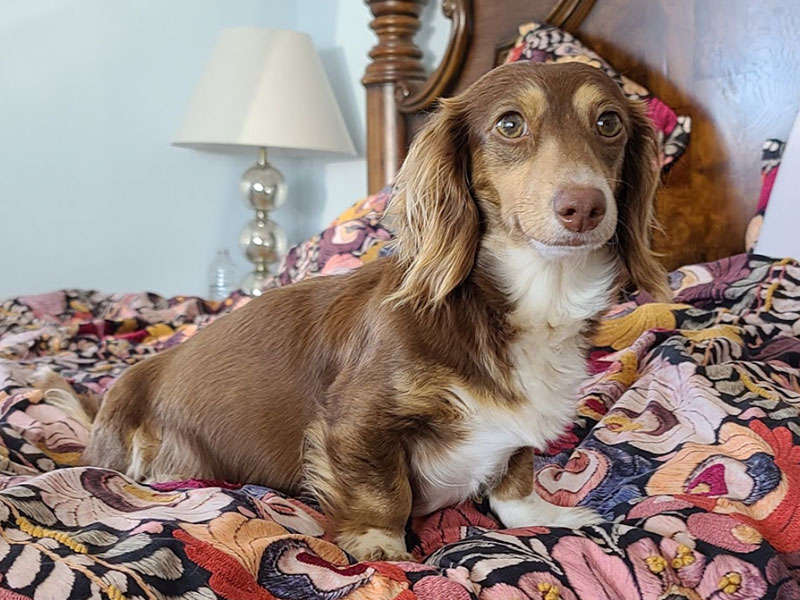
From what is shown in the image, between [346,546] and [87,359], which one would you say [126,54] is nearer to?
[87,359]

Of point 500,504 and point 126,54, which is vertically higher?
point 126,54

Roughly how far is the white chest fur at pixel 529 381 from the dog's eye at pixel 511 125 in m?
0.16

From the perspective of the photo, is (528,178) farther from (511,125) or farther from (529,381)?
(529,381)

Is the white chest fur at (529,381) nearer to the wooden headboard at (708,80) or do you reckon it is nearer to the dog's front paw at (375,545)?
the dog's front paw at (375,545)

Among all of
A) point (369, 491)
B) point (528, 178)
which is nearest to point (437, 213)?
point (528, 178)

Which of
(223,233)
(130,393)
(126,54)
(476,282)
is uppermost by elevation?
(126,54)

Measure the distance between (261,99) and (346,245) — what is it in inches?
46.1

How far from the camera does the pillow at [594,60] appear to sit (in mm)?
2172

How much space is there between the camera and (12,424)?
154 cm

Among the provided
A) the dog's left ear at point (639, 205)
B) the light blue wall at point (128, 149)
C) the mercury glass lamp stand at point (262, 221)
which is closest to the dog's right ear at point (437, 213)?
the dog's left ear at point (639, 205)

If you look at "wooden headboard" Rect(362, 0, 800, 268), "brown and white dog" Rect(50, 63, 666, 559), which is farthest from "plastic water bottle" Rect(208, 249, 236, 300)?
"brown and white dog" Rect(50, 63, 666, 559)

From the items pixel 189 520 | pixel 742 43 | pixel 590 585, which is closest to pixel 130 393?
pixel 189 520

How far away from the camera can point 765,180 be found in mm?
1994

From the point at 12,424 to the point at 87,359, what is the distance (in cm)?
72
